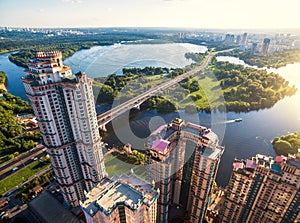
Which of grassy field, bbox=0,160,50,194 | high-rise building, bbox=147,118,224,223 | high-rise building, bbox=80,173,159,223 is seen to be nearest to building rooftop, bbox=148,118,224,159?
high-rise building, bbox=147,118,224,223

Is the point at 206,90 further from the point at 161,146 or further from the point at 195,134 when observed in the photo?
the point at 161,146

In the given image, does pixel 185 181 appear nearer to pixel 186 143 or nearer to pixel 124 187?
pixel 186 143

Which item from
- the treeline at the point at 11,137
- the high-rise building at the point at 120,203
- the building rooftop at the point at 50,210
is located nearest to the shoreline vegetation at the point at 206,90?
the treeline at the point at 11,137

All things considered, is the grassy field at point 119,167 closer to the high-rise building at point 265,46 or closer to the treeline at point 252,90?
the treeline at point 252,90

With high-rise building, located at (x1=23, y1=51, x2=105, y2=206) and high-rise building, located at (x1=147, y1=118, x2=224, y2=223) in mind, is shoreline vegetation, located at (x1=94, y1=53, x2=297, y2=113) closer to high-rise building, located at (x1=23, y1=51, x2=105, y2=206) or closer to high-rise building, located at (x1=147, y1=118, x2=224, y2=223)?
high-rise building, located at (x1=147, y1=118, x2=224, y2=223)

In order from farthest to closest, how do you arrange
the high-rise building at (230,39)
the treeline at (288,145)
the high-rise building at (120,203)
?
the high-rise building at (230,39) → the treeline at (288,145) → the high-rise building at (120,203)

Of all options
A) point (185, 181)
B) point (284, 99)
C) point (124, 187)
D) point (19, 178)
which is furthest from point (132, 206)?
point (284, 99)

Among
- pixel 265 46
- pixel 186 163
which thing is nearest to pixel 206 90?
pixel 186 163
